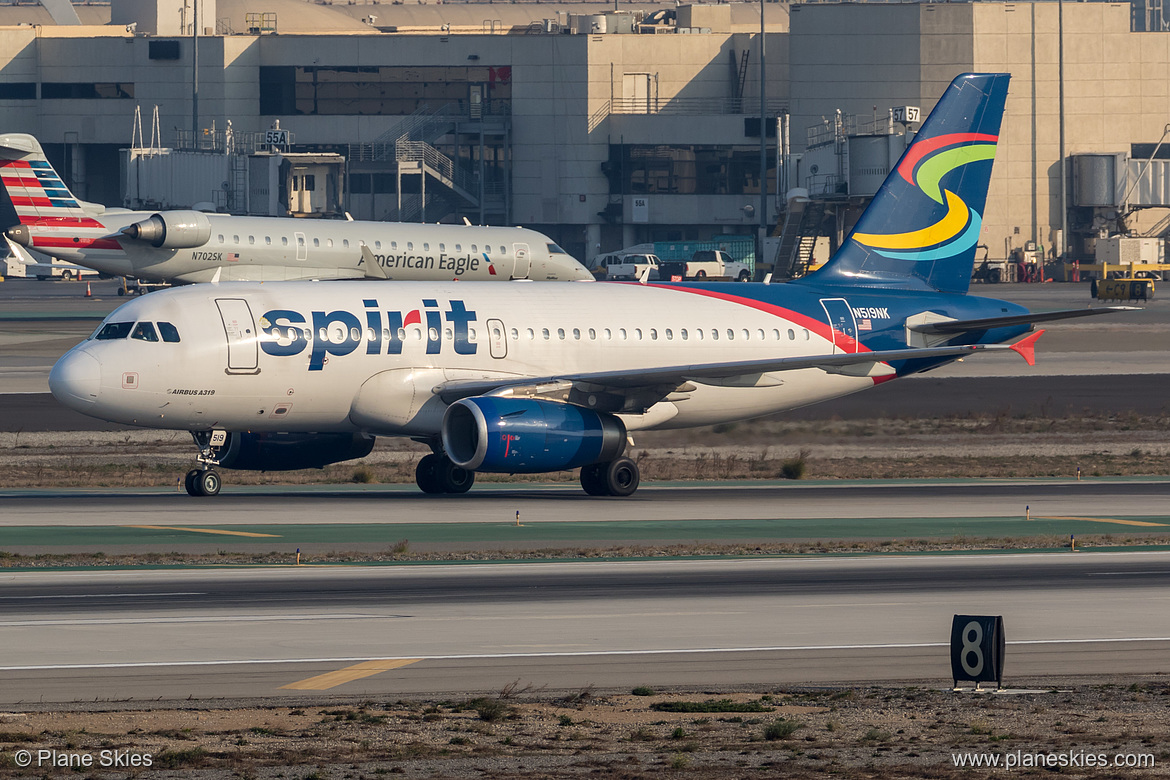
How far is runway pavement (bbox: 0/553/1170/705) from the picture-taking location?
18312 mm

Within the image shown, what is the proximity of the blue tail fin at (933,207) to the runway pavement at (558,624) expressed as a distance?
603 inches

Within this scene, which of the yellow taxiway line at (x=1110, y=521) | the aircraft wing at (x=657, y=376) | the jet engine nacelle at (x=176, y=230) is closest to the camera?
the yellow taxiway line at (x=1110, y=521)

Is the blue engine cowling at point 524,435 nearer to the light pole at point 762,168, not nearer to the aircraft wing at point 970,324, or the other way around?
the aircraft wing at point 970,324

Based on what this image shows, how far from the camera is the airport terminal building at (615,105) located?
5586 inches

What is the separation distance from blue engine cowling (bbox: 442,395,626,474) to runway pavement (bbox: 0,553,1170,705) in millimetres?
6387

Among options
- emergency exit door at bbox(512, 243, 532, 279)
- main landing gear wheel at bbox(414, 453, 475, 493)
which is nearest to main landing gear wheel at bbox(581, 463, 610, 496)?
main landing gear wheel at bbox(414, 453, 475, 493)

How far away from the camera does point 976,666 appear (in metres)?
17.4

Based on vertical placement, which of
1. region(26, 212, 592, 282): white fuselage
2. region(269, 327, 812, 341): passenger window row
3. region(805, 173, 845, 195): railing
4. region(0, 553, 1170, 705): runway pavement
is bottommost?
region(0, 553, 1170, 705): runway pavement

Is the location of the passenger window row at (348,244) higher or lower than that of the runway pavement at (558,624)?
higher

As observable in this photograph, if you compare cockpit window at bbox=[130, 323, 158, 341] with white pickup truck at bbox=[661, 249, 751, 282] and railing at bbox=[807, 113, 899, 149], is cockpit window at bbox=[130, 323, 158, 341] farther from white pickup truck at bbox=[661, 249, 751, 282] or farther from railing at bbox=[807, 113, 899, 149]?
railing at bbox=[807, 113, 899, 149]

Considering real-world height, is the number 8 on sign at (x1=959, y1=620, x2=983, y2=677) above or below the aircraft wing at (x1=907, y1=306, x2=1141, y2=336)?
below

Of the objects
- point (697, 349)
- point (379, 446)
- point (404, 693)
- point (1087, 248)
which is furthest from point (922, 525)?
point (1087, 248)

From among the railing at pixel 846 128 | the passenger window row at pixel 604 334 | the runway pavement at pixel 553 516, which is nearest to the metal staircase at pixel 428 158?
the railing at pixel 846 128

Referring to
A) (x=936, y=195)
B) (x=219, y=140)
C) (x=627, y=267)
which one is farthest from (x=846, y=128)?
(x=936, y=195)
